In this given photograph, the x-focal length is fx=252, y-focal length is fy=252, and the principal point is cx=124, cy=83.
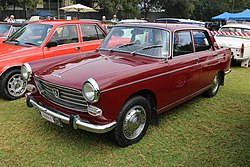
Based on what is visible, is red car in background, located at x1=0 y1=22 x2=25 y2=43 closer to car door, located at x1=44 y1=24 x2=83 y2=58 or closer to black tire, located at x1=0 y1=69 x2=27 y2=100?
car door, located at x1=44 y1=24 x2=83 y2=58

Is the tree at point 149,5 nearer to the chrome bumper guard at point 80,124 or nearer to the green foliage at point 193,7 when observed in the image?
the green foliage at point 193,7

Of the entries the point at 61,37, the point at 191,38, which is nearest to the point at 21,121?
the point at 61,37

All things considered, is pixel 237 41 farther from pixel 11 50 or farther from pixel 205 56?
pixel 11 50

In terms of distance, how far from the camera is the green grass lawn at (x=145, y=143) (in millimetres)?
3426

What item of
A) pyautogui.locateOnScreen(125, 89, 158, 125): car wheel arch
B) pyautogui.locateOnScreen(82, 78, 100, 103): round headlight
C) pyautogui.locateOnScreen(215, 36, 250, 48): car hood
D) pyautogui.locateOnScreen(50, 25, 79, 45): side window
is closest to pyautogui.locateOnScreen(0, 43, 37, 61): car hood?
pyautogui.locateOnScreen(50, 25, 79, 45): side window

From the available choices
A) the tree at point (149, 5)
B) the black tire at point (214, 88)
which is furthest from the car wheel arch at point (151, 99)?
the tree at point (149, 5)

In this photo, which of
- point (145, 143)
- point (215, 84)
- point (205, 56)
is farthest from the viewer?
point (215, 84)

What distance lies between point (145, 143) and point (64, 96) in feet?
4.64

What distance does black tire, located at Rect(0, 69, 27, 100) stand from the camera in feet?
17.5

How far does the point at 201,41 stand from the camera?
5.33 meters

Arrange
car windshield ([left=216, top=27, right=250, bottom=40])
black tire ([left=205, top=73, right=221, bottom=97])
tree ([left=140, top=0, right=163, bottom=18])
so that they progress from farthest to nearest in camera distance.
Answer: tree ([left=140, top=0, right=163, bottom=18]) < car windshield ([left=216, top=27, right=250, bottom=40]) < black tire ([left=205, top=73, right=221, bottom=97])

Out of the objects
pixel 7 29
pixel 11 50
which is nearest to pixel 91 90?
pixel 11 50

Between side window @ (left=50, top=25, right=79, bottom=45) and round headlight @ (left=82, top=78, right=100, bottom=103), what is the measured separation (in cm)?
344

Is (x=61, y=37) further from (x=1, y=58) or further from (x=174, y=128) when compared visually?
(x=174, y=128)
